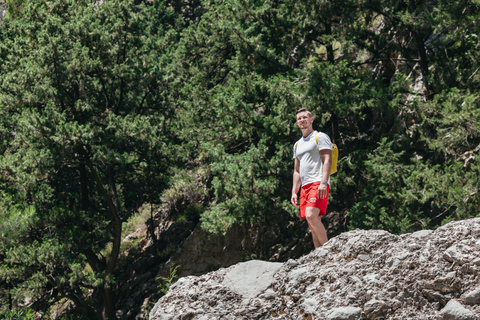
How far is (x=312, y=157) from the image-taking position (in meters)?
4.97

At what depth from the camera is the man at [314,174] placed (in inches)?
189

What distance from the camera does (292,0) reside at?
39.6ft

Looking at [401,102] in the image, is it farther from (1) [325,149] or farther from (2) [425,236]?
(2) [425,236]

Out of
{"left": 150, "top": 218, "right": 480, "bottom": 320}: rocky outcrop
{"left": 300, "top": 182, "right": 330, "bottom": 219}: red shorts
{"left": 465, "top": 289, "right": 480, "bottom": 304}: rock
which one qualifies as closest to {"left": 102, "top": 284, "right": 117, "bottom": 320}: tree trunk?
{"left": 150, "top": 218, "right": 480, "bottom": 320}: rocky outcrop

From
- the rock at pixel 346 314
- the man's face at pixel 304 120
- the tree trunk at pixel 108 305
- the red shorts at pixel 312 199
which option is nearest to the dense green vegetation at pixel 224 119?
the tree trunk at pixel 108 305

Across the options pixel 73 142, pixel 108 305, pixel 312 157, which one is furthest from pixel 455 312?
pixel 108 305

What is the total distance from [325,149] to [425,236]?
149 cm

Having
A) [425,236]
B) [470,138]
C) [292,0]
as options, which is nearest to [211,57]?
[292,0]

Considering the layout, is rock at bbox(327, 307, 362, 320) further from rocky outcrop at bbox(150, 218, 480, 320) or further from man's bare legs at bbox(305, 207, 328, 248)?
man's bare legs at bbox(305, 207, 328, 248)

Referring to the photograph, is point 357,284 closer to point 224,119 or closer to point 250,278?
point 250,278

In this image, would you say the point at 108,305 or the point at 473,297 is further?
the point at 108,305

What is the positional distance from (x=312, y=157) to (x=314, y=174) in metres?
0.20

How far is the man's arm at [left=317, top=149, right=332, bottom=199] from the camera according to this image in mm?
4738

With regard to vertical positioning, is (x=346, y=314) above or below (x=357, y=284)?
below
